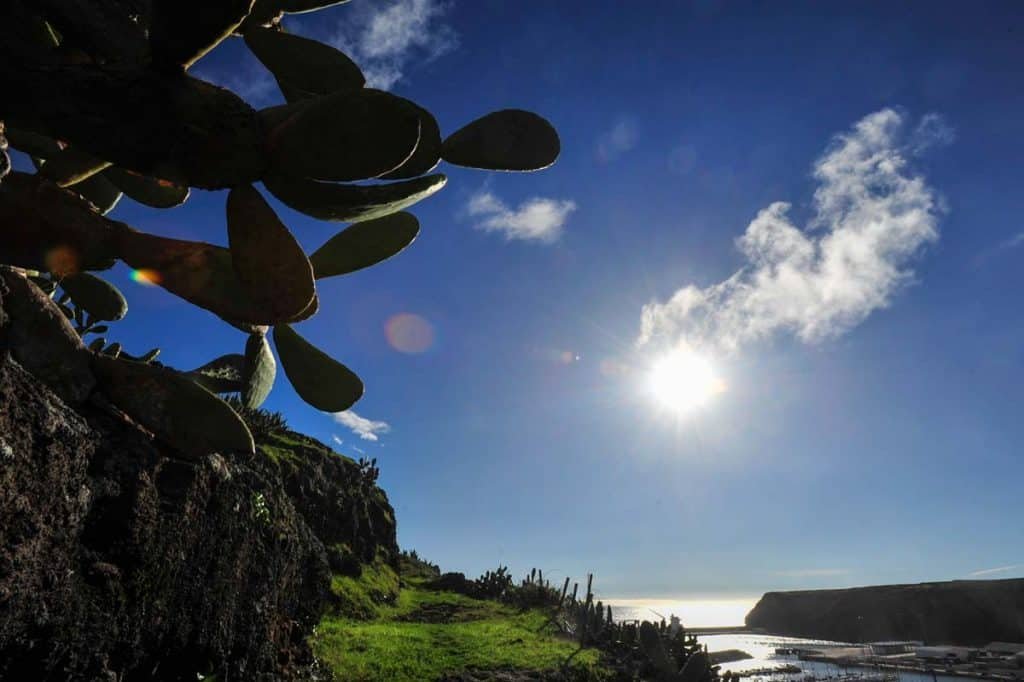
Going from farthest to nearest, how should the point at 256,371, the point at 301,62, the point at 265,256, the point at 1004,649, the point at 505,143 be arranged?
1. the point at 1004,649
2. the point at 256,371
3. the point at 301,62
4. the point at 505,143
5. the point at 265,256

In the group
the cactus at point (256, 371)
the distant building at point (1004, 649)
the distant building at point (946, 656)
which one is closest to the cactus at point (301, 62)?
the cactus at point (256, 371)

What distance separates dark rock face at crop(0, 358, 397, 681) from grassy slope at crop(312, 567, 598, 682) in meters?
3.22

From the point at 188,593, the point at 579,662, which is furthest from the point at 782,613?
the point at 188,593

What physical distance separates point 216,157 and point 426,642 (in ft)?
42.0

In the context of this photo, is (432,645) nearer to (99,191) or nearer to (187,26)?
(99,191)

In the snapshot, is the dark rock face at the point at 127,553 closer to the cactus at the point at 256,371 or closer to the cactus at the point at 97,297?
the cactus at the point at 97,297

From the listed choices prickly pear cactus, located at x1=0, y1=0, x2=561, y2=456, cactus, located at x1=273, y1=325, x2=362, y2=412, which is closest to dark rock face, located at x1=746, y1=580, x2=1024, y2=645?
cactus, located at x1=273, y1=325, x2=362, y2=412

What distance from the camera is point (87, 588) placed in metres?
3.42

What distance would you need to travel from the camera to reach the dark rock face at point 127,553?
115 inches

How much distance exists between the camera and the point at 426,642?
12.3 m

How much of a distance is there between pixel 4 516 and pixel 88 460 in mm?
795

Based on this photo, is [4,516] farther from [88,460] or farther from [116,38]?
[116,38]

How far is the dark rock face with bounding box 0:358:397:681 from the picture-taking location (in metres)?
2.93

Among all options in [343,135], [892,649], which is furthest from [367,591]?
[892,649]
